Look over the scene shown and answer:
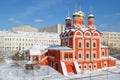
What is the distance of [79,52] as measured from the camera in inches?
1457

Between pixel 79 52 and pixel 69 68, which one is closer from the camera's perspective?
pixel 69 68

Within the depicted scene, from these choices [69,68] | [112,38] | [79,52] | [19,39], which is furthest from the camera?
[112,38]

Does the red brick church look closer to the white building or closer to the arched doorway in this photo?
the arched doorway

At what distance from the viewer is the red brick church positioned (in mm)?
35312

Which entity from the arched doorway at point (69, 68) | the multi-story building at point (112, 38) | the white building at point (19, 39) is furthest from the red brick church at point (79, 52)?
the multi-story building at point (112, 38)

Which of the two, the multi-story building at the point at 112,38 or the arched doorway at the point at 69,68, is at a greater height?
the multi-story building at the point at 112,38

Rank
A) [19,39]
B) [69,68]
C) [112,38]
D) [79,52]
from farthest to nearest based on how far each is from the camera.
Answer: [112,38] → [19,39] → [79,52] → [69,68]

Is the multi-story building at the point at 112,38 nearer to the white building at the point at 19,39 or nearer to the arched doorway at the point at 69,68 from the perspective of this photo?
the white building at the point at 19,39

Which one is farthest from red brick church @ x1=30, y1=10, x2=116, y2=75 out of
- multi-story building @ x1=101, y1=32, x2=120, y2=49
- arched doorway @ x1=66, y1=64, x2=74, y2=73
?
multi-story building @ x1=101, y1=32, x2=120, y2=49

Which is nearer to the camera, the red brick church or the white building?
the red brick church

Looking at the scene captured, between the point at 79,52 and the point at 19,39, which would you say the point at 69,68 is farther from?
the point at 19,39

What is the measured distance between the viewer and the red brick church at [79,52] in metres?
35.3

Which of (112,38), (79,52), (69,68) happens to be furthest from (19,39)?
(112,38)

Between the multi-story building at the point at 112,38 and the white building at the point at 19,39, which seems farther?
the multi-story building at the point at 112,38
